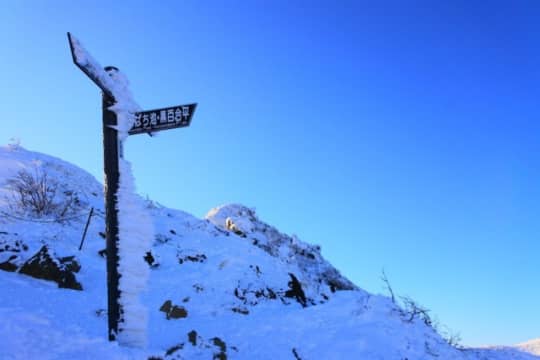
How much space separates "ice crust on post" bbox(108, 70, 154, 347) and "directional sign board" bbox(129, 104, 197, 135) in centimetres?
12

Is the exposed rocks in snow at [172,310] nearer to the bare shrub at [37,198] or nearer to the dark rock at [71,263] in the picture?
the dark rock at [71,263]

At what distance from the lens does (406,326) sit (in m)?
10.1

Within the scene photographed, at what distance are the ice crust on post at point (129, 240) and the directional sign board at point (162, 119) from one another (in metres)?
0.12

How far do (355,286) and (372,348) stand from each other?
1216 cm

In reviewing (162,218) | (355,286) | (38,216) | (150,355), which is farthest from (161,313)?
(355,286)

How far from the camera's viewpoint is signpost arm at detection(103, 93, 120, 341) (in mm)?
5090

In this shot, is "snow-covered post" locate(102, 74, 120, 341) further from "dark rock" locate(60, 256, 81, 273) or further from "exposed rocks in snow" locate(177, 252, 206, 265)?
"exposed rocks in snow" locate(177, 252, 206, 265)

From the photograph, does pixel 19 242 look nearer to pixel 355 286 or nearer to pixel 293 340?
pixel 293 340

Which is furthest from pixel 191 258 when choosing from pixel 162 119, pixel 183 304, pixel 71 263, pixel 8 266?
pixel 162 119

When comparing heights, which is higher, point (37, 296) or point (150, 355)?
point (37, 296)

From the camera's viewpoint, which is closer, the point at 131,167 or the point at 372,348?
the point at 131,167

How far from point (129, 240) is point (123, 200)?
1.68ft

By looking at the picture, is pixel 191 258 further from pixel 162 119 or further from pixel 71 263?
pixel 162 119

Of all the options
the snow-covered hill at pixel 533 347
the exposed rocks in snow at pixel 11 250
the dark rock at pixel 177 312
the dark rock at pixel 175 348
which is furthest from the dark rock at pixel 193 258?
the snow-covered hill at pixel 533 347
